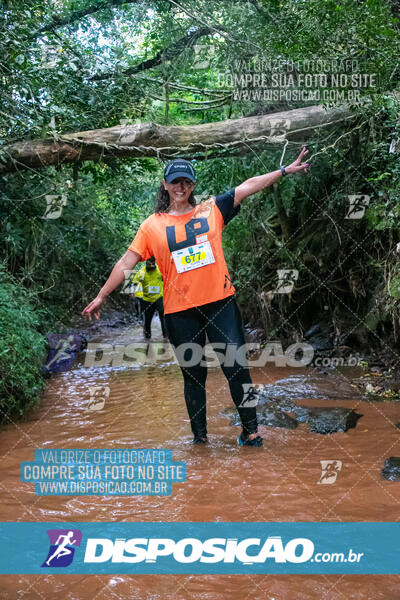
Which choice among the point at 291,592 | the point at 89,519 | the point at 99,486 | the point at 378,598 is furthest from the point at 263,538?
the point at 99,486

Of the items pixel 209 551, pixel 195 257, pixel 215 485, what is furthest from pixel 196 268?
pixel 209 551

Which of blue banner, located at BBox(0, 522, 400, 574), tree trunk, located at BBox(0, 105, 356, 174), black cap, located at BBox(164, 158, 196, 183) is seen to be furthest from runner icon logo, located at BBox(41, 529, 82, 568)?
tree trunk, located at BBox(0, 105, 356, 174)

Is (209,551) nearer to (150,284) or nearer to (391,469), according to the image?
(391,469)

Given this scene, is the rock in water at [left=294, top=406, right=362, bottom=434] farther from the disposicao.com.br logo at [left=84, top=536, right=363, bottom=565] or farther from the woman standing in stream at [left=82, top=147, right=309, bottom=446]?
the disposicao.com.br logo at [left=84, top=536, right=363, bottom=565]

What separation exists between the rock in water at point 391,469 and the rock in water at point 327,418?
0.65 m

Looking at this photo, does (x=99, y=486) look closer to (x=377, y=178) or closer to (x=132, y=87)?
(x=377, y=178)

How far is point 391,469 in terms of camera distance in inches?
110

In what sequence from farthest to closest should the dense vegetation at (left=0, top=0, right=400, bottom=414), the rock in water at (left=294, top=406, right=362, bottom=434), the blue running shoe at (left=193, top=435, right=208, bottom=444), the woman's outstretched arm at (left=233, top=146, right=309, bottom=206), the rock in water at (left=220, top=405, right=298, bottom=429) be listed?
the dense vegetation at (left=0, top=0, right=400, bottom=414)
the rock in water at (left=220, top=405, right=298, bottom=429)
the rock in water at (left=294, top=406, right=362, bottom=434)
the blue running shoe at (left=193, top=435, right=208, bottom=444)
the woman's outstretched arm at (left=233, top=146, right=309, bottom=206)

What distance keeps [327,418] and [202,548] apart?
1.85m

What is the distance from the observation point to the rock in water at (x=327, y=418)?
3.61 metres

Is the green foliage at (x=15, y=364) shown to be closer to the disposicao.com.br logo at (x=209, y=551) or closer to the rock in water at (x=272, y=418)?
the rock in water at (x=272, y=418)

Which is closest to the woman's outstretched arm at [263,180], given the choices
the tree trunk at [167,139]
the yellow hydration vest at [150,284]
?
the tree trunk at [167,139]

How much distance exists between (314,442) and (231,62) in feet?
18.2

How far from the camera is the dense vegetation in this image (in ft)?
16.5
